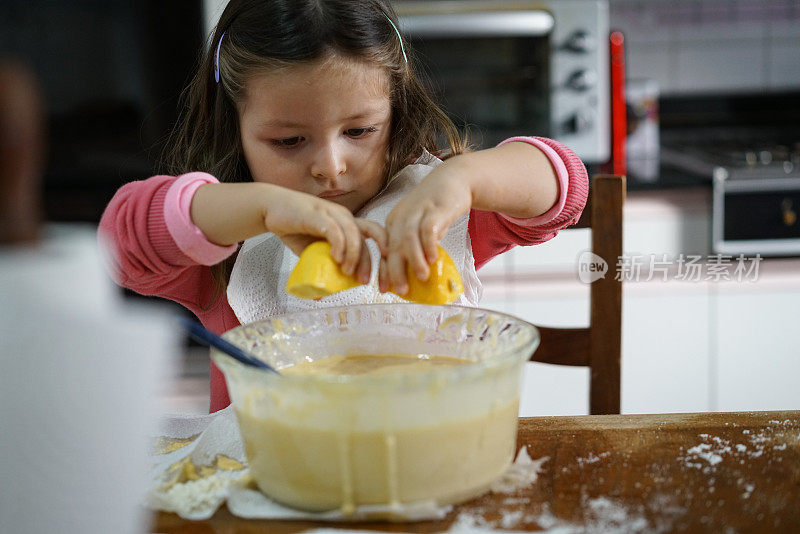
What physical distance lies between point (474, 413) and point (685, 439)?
232mm

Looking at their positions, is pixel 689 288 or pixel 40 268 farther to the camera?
pixel 689 288

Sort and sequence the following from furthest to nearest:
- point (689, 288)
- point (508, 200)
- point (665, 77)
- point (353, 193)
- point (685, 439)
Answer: point (665, 77), point (689, 288), point (353, 193), point (508, 200), point (685, 439)

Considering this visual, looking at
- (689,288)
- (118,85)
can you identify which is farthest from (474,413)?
(118,85)

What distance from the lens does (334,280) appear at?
0.60m

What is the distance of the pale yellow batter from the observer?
523 mm

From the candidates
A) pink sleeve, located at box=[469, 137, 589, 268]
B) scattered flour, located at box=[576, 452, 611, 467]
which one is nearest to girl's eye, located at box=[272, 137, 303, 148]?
pink sleeve, located at box=[469, 137, 589, 268]

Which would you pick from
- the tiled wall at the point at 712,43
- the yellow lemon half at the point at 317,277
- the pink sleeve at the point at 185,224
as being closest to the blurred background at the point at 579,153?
the tiled wall at the point at 712,43

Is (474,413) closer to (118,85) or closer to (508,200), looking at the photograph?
(508,200)

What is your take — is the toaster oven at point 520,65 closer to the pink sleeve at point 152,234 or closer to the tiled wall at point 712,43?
the tiled wall at point 712,43

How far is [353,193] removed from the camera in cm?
96

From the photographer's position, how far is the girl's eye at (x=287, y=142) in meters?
0.87

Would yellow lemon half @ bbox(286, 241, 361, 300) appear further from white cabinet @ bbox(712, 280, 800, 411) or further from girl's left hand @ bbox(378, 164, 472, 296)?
white cabinet @ bbox(712, 280, 800, 411)

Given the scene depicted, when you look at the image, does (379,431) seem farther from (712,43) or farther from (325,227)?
(712,43)

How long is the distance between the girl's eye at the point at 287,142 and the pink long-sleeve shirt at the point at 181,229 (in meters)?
0.09
